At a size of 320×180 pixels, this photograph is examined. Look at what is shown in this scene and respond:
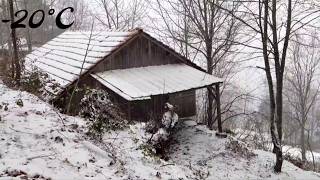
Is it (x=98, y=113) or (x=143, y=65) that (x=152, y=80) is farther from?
(x=98, y=113)

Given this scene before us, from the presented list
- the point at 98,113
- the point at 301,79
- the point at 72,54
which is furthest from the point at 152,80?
the point at 301,79

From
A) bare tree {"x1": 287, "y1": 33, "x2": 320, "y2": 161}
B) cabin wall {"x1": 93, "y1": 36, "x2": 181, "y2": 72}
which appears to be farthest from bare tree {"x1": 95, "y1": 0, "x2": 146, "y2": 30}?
cabin wall {"x1": 93, "y1": 36, "x2": 181, "y2": 72}

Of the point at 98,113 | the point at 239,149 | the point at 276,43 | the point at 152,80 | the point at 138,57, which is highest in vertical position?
the point at 276,43

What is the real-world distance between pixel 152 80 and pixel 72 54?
4.70m

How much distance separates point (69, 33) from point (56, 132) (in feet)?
47.6

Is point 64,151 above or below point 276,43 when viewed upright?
below

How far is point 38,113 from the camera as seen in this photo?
767cm

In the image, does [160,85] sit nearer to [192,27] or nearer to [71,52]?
[71,52]

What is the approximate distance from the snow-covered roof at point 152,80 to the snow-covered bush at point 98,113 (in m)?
2.46

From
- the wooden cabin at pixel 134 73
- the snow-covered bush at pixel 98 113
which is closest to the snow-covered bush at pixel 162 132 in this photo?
the snow-covered bush at pixel 98 113

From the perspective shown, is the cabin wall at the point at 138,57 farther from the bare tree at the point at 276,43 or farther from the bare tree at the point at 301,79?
the bare tree at the point at 301,79

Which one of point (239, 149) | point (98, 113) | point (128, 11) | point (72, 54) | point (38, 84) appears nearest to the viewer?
point (98, 113)

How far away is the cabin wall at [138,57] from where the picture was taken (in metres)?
14.2

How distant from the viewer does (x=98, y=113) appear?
8312mm
